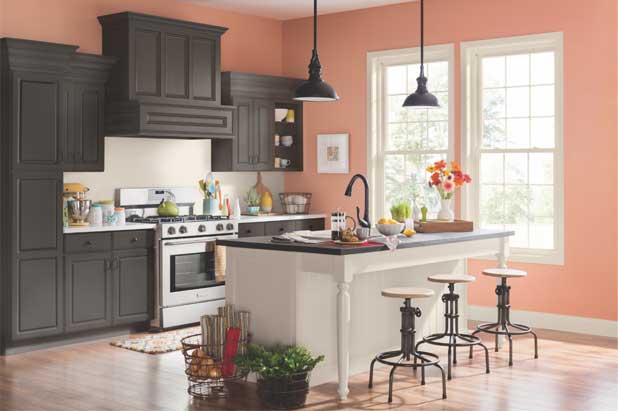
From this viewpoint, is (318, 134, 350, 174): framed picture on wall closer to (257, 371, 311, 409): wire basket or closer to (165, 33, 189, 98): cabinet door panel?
(165, 33, 189, 98): cabinet door panel

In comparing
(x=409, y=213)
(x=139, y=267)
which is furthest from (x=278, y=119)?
(x=409, y=213)

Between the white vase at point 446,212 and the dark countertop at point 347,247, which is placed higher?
the white vase at point 446,212

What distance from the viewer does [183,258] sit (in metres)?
7.34

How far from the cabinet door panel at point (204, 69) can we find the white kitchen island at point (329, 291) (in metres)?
2.59

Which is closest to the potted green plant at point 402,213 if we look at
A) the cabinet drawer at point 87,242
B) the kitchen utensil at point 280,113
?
the cabinet drawer at point 87,242

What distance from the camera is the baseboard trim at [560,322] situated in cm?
700

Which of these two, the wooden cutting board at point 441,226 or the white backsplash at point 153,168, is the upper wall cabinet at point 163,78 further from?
the wooden cutting board at point 441,226

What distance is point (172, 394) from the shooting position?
521 centimetres

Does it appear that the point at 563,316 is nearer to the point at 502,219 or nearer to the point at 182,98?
the point at 502,219

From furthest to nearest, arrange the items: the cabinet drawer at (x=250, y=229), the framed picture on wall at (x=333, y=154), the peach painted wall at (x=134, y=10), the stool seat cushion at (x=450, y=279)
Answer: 1. the framed picture on wall at (x=333, y=154)
2. the cabinet drawer at (x=250, y=229)
3. the peach painted wall at (x=134, y=10)
4. the stool seat cushion at (x=450, y=279)

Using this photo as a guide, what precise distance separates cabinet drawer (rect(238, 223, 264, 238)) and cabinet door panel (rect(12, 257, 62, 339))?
6.28ft

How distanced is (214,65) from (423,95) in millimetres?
2373

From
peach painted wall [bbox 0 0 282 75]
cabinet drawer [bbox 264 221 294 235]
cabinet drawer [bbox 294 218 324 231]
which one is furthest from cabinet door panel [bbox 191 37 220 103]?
cabinet drawer [bbox 294 218 324 231]

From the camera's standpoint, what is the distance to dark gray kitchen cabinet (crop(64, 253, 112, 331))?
6.69m
